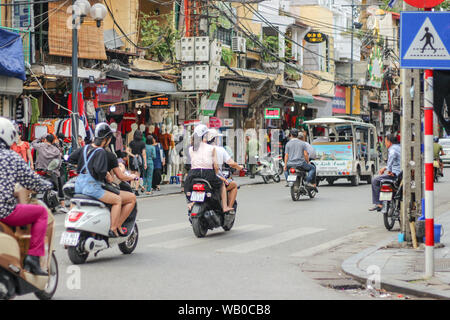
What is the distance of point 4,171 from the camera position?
651 centimetres

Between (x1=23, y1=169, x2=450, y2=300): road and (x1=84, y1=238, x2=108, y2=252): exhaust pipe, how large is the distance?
0.72 feet

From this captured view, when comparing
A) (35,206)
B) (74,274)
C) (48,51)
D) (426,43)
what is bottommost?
(74,274)

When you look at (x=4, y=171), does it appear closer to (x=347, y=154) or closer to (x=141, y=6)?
(x=347, y=154)

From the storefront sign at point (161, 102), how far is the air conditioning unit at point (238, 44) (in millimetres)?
7309

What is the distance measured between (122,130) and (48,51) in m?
4.87

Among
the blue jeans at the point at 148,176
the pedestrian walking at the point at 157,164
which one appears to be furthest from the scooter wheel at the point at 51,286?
the pedestrian walking at the point at 157,164

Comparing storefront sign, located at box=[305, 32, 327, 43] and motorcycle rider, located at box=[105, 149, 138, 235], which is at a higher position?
storefront sign, located at box=[305, 32, 327, 43]

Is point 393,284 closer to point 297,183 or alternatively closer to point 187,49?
point 297,183

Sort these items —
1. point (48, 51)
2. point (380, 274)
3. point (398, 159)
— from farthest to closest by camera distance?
1. point (48, 51)
2. point (398, 159)
3. point (380, 274)

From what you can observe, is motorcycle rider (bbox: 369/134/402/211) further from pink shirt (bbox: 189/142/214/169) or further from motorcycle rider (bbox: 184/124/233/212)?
pink shirt (bbox: 189/142/214/169)

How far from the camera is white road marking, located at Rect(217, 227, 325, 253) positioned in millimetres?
11148

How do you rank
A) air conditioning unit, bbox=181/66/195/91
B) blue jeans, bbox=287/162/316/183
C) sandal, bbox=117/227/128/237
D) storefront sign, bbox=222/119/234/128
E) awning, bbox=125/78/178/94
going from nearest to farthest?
sandal, bbox=117/227/128/237 < blue jeans, bbox=287/162/316/183 < awning, bbox=125/78/178/94 < air conditioning unit, bbox=181/66/195/91 < storefront sign, bbox=222/119/234/128

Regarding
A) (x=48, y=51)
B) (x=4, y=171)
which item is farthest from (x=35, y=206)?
(x=48, y=51)

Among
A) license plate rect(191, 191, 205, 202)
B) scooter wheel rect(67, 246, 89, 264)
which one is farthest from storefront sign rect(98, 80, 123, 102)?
scooter wheel rect(67, 246, 89, 264)
